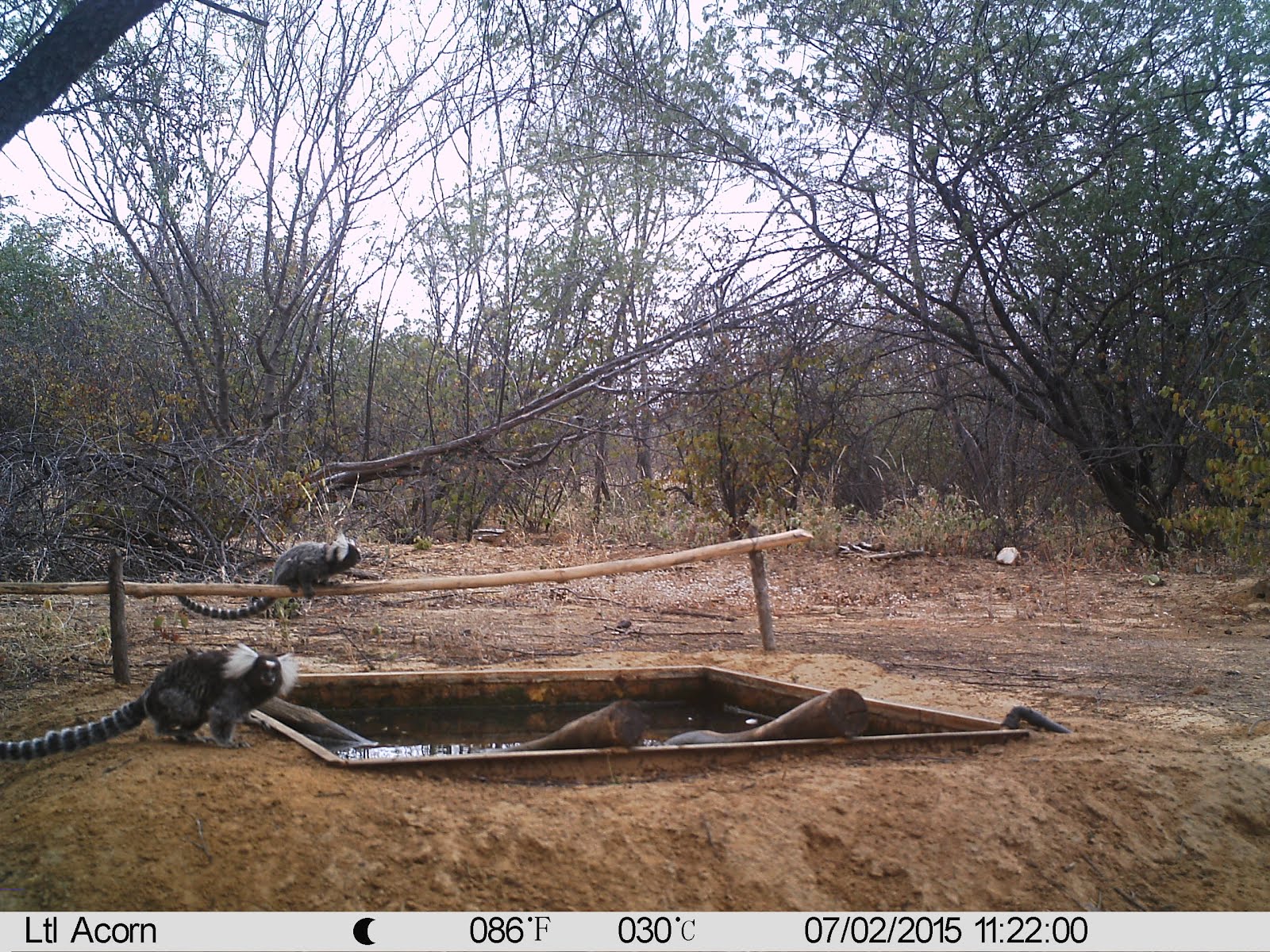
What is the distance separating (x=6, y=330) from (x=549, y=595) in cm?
858

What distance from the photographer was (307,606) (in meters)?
8.27

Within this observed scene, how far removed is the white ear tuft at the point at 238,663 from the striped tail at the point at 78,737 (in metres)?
0.37

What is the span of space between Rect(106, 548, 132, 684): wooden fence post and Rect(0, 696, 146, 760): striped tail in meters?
1.28

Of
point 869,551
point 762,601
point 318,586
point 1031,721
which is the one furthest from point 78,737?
point 869,551

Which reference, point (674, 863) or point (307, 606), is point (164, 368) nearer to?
point (307, 606)

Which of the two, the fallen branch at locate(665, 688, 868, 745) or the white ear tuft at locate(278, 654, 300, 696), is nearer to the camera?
the fallen branch at locate(665, 688, 868, 745)

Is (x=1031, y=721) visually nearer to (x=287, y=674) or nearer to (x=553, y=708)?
(x=553, y=708)

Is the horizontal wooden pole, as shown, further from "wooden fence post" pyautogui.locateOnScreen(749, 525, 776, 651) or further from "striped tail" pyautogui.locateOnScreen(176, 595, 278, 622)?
"wooden fence post" pyautogui.locateOnScreen(749, 525, 776, 651)

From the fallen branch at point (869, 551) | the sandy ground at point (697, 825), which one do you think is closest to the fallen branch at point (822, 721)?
the sandy ground at point (697, 825)

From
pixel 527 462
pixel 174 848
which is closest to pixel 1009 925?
pixel 174 848

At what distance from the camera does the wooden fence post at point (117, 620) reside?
5.46 m

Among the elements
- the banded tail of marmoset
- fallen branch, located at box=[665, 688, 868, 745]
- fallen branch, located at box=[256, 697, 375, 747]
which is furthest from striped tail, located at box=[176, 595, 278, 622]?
fallen branch, located at box=[665, 688, 868, 745]

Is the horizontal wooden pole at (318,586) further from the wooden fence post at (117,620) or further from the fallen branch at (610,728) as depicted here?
the fallen branch at (610,728)

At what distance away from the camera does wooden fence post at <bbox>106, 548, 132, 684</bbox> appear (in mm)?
5457
